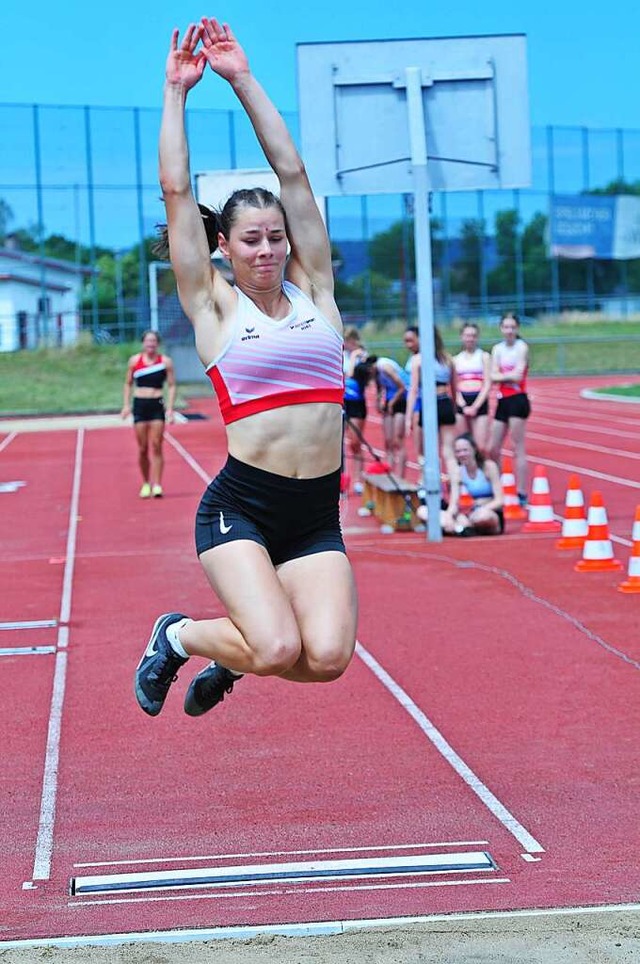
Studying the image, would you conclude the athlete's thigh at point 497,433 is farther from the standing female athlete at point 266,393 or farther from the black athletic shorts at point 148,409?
the standing female athlete at point 266,393

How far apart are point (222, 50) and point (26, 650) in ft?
16.8

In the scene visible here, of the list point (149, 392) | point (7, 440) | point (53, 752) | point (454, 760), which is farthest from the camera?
point (7, 440)

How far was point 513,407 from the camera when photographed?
49.8 ft

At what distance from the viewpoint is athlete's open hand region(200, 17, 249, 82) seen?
4898 mm

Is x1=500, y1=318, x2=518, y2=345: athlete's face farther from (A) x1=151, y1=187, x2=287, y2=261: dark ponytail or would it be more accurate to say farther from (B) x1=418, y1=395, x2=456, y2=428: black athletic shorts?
(A) x1=151, y1=187, x2=287, y2=261: dark ponytail

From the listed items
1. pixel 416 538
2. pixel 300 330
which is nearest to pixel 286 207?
pixel 300 330

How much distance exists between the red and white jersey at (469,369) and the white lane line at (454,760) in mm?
6878

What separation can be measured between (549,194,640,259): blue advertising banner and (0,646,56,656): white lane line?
45094mm

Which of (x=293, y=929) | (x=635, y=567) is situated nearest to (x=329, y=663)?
(x=293, y=929)

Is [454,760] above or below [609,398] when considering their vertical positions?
below

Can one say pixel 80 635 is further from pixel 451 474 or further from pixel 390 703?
pixel 451 474

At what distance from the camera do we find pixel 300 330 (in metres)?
4.74

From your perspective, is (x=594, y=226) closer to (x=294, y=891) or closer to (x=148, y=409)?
(x=148, y=409)

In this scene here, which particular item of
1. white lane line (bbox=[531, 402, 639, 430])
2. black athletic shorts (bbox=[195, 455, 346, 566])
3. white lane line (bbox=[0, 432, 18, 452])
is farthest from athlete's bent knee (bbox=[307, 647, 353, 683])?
white lane line (bbox=[531, 402, 639, 430])
